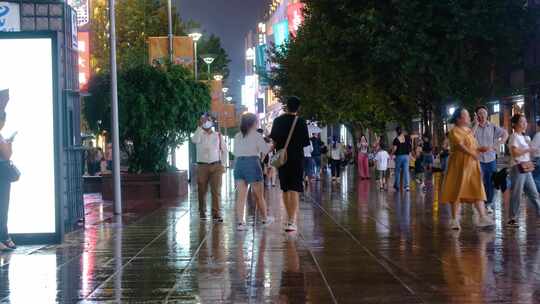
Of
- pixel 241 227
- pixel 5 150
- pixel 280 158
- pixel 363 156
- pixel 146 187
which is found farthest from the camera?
pixel 363 156

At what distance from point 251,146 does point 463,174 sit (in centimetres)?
316

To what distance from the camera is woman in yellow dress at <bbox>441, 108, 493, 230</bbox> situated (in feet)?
46.5

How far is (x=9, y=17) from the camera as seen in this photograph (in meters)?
14.8

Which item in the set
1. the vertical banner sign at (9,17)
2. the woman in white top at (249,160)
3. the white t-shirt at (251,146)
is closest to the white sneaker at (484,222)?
the woman in white top at (249,160)

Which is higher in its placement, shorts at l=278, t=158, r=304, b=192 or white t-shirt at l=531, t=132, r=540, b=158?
white t-shirt at l=531, t=132, r=540, b=158

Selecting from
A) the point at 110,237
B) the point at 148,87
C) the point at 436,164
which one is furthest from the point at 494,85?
the point at 110,237

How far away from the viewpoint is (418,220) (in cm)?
1633

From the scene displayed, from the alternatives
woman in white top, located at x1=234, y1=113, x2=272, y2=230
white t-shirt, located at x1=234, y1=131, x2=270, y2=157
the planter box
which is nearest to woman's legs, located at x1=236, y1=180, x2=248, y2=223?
woman in white top, located at x1=234, y1=113, x2=272, y2=230

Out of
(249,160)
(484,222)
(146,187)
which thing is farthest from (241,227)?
(146,187)

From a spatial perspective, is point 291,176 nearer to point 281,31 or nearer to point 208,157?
point 208,157

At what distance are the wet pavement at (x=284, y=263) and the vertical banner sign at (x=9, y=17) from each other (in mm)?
3149

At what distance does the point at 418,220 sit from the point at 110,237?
4996mm

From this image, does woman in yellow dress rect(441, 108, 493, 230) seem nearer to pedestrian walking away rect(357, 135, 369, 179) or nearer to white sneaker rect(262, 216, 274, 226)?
white sneaker rect(262, 216, 274, 226)

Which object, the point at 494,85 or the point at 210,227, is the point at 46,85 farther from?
the point at 494,85
